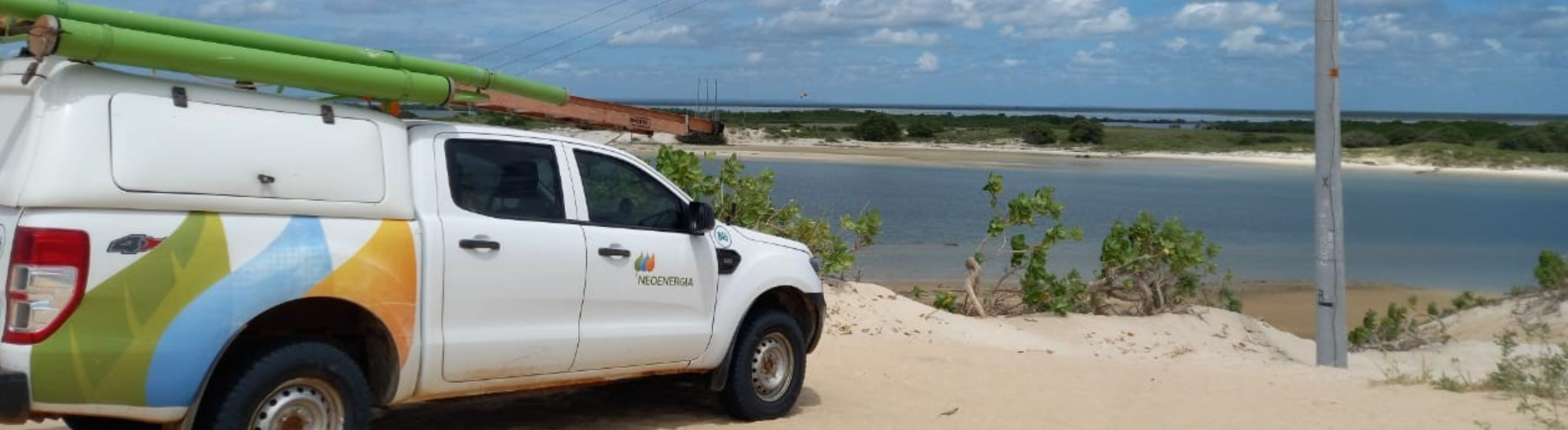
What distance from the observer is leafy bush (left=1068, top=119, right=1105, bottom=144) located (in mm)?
76562

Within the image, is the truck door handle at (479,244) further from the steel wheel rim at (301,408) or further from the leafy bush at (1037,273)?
the leafy bush at (1037,273)

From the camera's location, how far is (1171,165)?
63.0m

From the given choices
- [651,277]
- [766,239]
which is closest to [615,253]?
[651,277]

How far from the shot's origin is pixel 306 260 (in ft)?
21.2

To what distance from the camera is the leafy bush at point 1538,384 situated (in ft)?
32.3

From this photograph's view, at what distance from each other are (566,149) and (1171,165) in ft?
188

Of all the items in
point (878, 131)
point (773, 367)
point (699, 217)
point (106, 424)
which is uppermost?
point (699, 217)

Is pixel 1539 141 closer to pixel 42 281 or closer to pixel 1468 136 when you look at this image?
pixel 1468 136

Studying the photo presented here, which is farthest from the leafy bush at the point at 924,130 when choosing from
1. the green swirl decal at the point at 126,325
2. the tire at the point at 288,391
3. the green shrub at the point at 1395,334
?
the green swirl decal at the point at 126,325

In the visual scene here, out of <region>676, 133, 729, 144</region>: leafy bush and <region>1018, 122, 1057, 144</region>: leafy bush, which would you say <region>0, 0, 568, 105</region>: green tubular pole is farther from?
<region>1018, 122, 1057, 144</region>: leafy bush

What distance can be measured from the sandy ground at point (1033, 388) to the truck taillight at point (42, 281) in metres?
2.76

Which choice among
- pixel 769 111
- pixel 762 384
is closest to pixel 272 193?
pixel 762 384

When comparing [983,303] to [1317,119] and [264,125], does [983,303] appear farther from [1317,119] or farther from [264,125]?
[264,125]

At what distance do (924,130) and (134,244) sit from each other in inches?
2949
